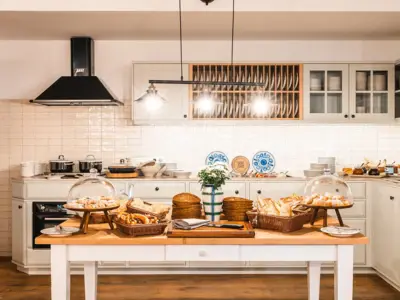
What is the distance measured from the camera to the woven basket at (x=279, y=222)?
314 cm

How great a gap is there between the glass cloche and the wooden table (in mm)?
290

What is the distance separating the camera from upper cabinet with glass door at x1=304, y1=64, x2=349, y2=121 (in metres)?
5.82

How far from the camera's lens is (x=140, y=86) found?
5832 millimetres

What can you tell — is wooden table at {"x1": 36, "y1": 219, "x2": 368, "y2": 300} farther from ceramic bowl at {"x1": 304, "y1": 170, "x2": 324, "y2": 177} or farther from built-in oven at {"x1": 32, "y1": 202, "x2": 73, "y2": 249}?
ceramic bowl at {"x1": 304, "y1": 170, "x2": 324, "y2": 177}

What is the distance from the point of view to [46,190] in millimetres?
5516

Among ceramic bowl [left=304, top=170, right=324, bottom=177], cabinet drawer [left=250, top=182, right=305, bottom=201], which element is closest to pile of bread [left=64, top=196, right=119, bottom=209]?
cabinet drawer [left=250, top=182, right=305, bottom=201]

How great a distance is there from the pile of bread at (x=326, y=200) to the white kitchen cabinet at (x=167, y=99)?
2717 millimetres

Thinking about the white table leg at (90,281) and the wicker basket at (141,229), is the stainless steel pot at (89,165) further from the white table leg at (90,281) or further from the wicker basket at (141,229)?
the wicker basket at (141,229)

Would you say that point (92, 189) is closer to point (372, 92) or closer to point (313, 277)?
point (313, 277)

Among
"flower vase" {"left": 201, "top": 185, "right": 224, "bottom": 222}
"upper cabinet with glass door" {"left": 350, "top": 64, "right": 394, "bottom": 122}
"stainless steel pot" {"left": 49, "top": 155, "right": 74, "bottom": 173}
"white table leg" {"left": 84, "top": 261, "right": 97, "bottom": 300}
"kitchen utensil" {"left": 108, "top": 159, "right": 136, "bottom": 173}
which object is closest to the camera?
"flower vase" {"left": 201, "top": 185, "right": 224, "bottom": 222}

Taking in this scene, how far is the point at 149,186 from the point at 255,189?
1135mm
